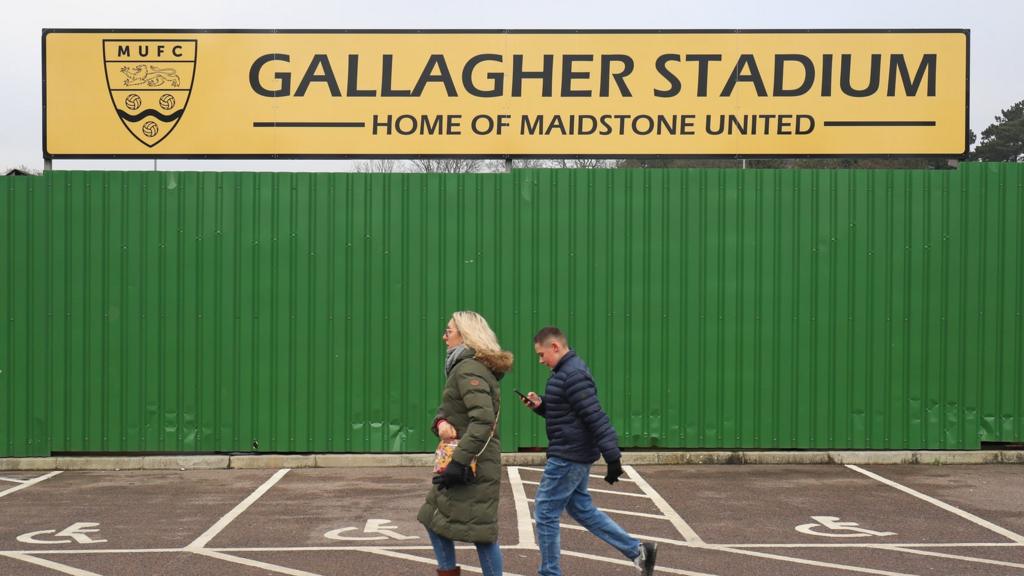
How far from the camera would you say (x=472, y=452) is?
5.25 meters

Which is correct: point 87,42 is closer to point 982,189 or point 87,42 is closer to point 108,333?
point 108,333

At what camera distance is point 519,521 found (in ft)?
27.0

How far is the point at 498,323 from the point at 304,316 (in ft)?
7.25

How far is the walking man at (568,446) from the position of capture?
19.8 ft

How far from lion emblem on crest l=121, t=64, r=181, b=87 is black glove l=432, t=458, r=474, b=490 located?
790cm

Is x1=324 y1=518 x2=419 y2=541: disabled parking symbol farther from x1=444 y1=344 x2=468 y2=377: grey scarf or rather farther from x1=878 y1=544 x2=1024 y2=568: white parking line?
x1=878 y1=544 x2=1024 y2=568: white parking line

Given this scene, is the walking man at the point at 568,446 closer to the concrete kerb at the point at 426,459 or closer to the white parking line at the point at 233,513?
the white parking line at the point at 233,513

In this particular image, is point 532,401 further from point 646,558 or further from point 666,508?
point 666,508

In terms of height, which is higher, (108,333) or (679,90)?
(679,90)

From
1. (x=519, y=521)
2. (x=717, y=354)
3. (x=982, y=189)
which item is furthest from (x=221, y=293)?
(x=982, y=189)

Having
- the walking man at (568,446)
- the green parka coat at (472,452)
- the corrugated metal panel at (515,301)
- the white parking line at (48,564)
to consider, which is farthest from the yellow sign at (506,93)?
the green parka coat at (472,452)

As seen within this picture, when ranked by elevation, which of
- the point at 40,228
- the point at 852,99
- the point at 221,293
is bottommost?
the point at 221,293

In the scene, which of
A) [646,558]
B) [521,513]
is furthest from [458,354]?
[521,513]

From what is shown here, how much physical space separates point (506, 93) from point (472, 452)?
7084mm
